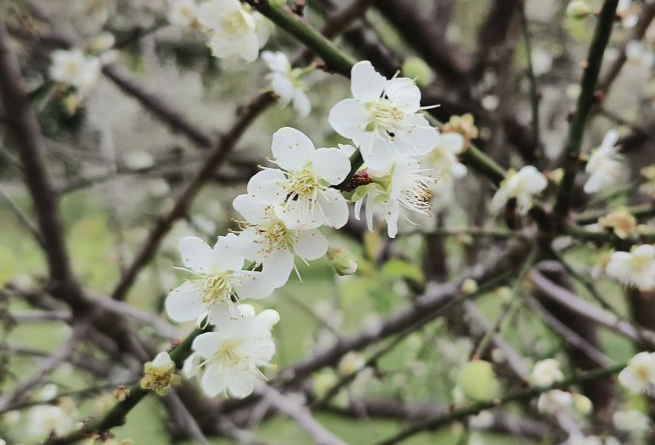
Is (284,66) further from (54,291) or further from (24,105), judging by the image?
(54,291)

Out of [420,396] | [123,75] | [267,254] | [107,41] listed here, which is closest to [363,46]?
[107,41]

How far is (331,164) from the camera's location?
38 cm

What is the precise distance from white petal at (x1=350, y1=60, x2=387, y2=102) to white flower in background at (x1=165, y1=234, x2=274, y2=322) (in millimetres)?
130

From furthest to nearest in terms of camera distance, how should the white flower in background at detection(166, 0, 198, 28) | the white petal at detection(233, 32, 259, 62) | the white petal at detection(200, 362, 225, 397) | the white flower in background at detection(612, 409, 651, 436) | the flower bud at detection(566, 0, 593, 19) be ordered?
the white flower in background at detection(612, 409, 651, 436), the white flower in background at detection(166, 0, 198, 28), the flower bud at detection(566, 0, 593, 19), the white petal at detection(233, 32, 259, 62), the white petal at detection(200, 362, 225, 397)

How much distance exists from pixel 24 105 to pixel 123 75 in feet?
2.36

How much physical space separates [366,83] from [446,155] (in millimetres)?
253

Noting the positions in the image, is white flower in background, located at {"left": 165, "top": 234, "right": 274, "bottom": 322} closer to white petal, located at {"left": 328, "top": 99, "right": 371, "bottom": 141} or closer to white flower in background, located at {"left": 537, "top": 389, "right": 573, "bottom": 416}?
white petal, located at {"left": 328, "top": 99, "right": 371, "bottom": 141}

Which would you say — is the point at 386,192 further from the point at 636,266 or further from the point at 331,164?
the point at 636,266

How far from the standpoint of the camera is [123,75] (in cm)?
168

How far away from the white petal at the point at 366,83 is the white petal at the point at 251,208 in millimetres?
98

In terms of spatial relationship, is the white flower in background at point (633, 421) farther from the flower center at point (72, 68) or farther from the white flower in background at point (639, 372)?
the flower center at point (72, 68)

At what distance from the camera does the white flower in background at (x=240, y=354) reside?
46 centimetres

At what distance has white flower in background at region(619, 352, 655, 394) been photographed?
2.06ft

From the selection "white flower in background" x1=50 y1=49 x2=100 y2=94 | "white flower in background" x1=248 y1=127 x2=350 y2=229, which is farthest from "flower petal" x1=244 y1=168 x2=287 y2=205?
"white flower in background" x1=50 y1=49 x2=100 y2=94
